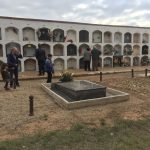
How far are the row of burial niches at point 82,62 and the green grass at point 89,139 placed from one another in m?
8.79

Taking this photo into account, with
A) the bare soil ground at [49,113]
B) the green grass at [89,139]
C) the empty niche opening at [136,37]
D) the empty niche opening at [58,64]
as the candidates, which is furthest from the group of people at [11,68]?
the empty niche opening at [136,37]

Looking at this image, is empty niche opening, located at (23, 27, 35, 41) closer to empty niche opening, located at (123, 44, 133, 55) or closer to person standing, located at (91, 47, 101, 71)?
person standing, located at (91, 47, 101, 71)

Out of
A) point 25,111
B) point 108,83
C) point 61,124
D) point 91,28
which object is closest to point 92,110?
point 61,124

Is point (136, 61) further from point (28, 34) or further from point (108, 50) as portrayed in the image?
point (28, 34)

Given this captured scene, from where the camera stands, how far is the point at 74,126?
424 centimetres

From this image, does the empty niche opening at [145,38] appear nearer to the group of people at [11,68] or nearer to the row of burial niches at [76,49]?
the row of burial niches at [76,49]

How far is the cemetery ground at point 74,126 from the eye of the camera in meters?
3.53

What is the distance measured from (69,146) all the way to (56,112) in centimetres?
178

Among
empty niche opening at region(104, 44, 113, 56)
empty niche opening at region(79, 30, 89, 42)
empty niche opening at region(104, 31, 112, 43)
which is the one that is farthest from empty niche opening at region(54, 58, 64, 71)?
empty niche opening at region(104, 31, 112, 43)

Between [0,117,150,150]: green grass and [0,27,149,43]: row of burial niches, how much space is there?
8.89 metres

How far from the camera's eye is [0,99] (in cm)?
635

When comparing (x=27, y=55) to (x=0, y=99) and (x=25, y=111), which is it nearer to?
(x=0, y=99)

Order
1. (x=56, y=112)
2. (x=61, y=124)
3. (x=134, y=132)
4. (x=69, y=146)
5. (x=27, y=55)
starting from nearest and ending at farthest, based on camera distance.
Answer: (x=69, y=146), (x=134, y=132), (x=61, y=124), (x=56, y=112), (x=27, y=55)

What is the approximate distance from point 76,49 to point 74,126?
9575mm
